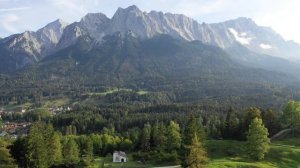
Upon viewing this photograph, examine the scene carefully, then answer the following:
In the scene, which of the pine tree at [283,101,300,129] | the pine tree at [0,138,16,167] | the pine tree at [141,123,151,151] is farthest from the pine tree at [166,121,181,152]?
the pine tree at [0,138,16,167]

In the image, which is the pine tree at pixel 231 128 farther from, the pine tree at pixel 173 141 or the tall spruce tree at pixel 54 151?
the tall spruce tree at pixel 54 151

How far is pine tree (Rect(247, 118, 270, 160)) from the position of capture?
103375 mm

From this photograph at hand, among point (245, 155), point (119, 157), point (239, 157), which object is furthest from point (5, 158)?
point (245, 155)

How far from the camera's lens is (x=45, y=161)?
350 feet

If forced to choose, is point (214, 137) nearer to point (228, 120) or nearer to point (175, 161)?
point (228, 120)

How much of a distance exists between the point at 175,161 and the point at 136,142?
36.2m

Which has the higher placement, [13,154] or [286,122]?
[286,122]

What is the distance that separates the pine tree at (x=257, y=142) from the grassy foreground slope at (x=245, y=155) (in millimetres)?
1705

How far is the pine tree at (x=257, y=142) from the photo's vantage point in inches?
4070

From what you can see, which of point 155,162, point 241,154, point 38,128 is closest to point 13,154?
point 38,128

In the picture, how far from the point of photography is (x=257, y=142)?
103 metres

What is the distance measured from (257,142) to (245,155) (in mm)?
6474

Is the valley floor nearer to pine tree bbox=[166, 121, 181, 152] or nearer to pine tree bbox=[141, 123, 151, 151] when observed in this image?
pine tree bbox=[166, 121, 181, 152]

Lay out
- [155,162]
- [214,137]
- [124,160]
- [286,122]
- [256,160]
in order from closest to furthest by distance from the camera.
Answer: [256,160]
[155,162]
[124,160]
[286,122]
[214,137]
